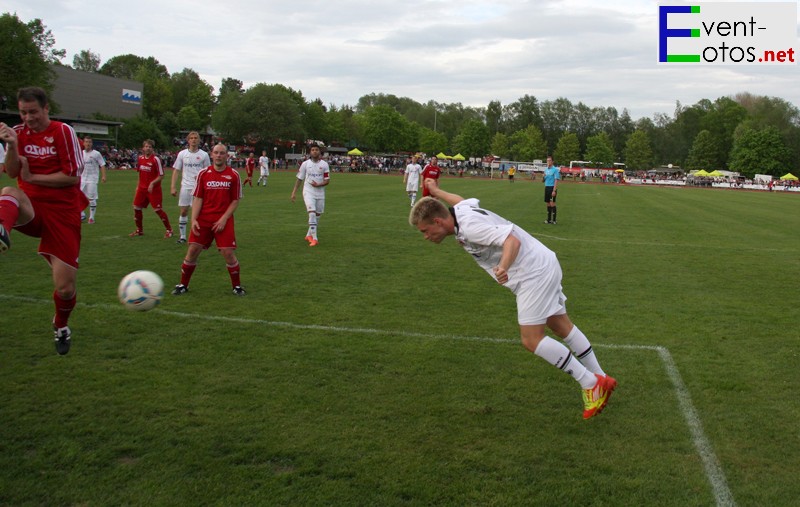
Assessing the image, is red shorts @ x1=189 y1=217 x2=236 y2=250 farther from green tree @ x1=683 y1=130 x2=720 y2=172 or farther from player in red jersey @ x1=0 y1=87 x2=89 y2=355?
green tree @ x1=683 y1=130 x2=720 y2=172

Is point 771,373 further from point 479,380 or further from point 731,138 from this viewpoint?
point 731,138

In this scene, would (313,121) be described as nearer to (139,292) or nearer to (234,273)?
(234,273)

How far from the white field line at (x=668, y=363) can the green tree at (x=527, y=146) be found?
4383 inches

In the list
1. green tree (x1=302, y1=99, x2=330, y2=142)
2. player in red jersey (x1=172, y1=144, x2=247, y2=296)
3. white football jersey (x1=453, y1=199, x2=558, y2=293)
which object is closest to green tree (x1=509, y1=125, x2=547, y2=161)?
green tree (x1=302, y1=99, x2=330, y2=142)

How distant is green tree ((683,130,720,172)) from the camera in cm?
11588

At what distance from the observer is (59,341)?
18.4 feet

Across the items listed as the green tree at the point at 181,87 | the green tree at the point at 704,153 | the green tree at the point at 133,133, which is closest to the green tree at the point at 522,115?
the green tree at the point at 704,153

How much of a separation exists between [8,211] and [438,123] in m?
155

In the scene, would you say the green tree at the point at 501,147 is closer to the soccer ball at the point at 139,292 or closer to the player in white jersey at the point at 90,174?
the player in white jersey at the point at 90,174

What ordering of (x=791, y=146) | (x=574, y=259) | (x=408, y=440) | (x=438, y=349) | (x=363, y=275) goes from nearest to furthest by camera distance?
(x=408, y=440)
(x=438, y=349)
(x=363, y=275)
(x=574, y=259)
(x=791, y=146)

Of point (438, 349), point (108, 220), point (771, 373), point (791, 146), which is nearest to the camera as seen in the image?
point (771, 373)

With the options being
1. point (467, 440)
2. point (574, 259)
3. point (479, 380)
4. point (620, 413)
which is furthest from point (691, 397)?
point (574, 259)

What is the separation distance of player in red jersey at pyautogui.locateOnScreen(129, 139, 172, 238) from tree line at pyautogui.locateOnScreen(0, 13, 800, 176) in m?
46.5

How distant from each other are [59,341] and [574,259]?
32.3 feet
